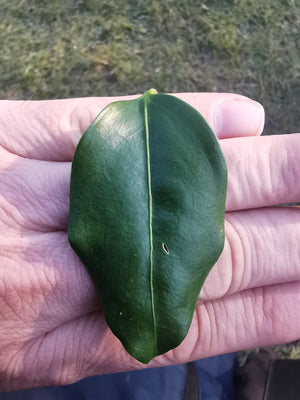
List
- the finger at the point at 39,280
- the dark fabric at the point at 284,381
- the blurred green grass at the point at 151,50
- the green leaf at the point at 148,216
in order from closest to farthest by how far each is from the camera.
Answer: the green leaf at the point at 148,216
the finger at the point at 39,280
the dark fabric at the point at 284,381
the blurred green grass at the point at 151,50

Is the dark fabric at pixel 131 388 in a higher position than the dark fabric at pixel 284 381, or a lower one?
higher

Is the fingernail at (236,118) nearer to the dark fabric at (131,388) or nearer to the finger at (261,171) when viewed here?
the finger at (261,171)

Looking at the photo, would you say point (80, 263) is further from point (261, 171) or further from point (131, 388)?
point (131, 388)

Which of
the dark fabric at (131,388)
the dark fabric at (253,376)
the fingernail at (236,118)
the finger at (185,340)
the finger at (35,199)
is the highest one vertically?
the fingernail at (236,118)

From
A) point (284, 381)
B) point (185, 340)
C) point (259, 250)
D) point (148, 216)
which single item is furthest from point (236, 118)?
point (284, 381)

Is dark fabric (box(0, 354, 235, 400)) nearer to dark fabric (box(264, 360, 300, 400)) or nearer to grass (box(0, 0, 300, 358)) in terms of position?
dark fabric (box(264, 360, 300, 400))

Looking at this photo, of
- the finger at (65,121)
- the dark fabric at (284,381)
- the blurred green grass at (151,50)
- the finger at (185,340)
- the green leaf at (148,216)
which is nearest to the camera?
the green leaf at (148,216)

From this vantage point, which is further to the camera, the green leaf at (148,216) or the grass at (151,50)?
the grass at (151,50)

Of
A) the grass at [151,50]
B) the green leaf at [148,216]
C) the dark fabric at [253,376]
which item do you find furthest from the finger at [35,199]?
the dark fabric at [253,376]
